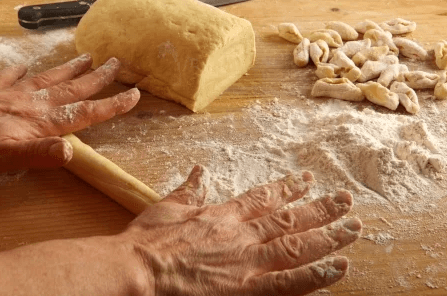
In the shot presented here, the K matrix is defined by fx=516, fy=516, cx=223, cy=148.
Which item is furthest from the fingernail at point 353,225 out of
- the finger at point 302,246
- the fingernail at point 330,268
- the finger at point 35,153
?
the finger at point 35,153

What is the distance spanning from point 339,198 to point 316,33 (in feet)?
3.38

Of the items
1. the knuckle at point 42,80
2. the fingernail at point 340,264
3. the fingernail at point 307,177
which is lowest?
the fingernail at point 340,264

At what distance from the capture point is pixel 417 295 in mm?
1187

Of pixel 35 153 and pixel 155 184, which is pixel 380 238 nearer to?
pixel 155 184

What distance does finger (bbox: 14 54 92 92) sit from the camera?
1.58 metres

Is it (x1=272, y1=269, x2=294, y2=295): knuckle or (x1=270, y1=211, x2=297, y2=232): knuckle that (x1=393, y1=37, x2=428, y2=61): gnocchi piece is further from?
(x1=272, y1=269, x2=294, y2=295): knuckle

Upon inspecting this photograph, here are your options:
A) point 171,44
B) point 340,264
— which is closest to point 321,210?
point 340,264

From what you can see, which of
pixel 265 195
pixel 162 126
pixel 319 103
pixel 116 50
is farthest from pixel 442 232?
pixel 116 50

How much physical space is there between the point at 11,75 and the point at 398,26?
1479 millimetres

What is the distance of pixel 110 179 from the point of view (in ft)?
4.47

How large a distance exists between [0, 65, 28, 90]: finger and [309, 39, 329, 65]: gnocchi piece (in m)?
1.02

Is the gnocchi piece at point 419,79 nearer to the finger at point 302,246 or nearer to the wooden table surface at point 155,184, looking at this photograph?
the wooden table surface at point 155,184

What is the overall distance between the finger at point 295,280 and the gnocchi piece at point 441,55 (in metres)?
1.22

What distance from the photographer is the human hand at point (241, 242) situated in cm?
101
